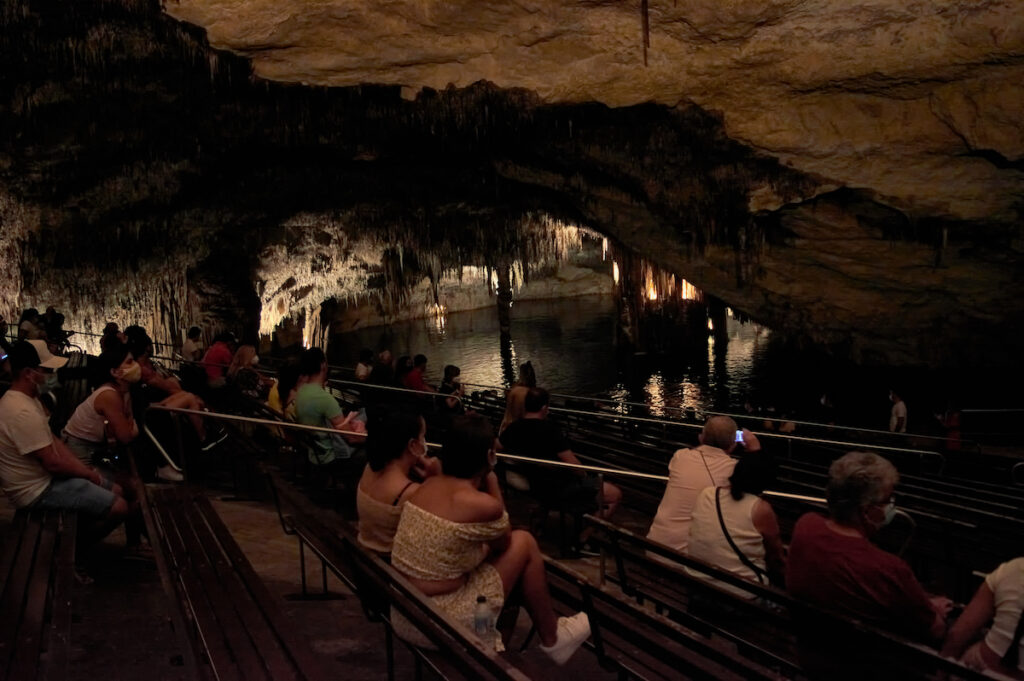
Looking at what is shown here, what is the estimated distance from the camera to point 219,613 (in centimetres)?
335

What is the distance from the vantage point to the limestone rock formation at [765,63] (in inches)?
356

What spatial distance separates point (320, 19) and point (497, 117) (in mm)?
3416

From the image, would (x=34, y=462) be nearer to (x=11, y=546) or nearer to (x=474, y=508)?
(x=11, y=546)

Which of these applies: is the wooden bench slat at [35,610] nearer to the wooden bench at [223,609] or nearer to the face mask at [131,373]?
the wooden bench at [223,609]

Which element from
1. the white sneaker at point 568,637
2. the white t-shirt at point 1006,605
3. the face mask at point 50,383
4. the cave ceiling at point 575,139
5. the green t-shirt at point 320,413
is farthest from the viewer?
the cave ceiling at point 575,139

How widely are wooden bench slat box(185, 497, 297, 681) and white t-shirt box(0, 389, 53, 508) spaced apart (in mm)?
818

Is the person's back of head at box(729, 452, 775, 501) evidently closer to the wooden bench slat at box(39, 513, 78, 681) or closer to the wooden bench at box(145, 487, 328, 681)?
the wooden bench at box(145, 487, 328, 681)

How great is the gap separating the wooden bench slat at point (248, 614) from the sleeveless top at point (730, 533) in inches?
71.7

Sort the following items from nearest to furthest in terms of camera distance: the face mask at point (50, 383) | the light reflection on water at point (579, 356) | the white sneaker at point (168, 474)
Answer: the white sneaker at point (168, 474) → the face mask at point (50, 383) → the light reflection on water at point (579, 356)

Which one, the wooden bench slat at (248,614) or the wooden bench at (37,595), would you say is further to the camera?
the wooden bench slat at (248,614)

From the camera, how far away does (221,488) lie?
6.95 m

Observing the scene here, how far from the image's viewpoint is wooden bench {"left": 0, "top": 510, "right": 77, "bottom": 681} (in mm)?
2715

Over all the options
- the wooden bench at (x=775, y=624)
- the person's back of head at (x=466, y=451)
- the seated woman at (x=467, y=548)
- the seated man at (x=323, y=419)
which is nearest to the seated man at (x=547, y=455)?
the seated man at (x=323, y=419)

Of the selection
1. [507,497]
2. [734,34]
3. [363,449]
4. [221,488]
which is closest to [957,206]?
[734,34]
